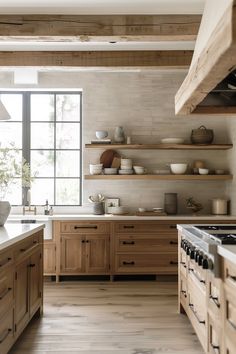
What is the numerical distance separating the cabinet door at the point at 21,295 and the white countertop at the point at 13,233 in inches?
9.2

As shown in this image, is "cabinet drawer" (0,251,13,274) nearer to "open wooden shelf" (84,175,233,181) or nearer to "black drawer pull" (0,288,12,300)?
"black drawer pull" (0,288,12,300)

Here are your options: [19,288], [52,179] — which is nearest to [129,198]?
[52,179]

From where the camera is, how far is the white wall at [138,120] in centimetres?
643

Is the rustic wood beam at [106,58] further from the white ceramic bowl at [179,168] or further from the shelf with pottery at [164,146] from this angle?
the white ceramic bowl at [179,168]

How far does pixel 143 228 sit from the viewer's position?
574cm

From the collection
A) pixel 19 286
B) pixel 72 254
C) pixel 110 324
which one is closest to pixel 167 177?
pixel 72 254

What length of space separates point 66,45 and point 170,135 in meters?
2.08

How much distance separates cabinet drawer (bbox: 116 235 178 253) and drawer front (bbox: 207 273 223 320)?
278 centimetres

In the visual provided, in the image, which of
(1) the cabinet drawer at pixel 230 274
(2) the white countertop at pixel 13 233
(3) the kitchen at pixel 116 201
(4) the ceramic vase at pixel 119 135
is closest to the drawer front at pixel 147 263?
(3) the kitchen at pixel 116 201

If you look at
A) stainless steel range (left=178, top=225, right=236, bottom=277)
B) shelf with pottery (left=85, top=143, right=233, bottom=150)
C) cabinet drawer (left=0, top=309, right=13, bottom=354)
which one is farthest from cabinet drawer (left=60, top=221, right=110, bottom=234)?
cabinet drawer (left=0, top=309, right=13, bottom=354)

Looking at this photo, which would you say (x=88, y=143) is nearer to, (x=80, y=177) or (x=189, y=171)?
(x=80, y=177)

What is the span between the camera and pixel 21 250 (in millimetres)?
3479

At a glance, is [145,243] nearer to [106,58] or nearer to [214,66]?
[106,58]

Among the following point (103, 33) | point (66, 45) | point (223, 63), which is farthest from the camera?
point (66, 45)
